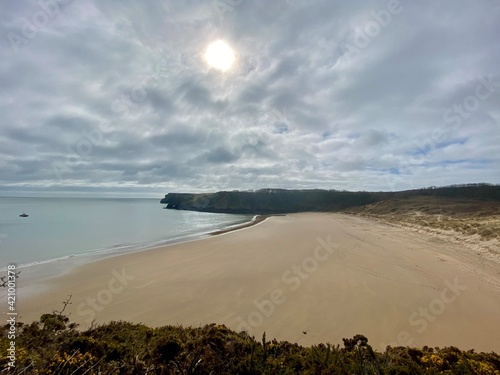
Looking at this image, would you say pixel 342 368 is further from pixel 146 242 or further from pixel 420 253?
pixel 146 242

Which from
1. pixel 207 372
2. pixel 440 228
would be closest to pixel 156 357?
pixel 207 372

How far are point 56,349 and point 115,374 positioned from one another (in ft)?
3.43

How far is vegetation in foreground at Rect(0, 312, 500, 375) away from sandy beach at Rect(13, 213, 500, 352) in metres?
2.58

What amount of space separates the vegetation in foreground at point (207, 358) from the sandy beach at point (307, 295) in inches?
102

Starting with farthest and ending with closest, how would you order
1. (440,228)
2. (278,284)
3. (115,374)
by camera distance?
(440,228), (278,284), (115,374)

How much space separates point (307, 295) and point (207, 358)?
6.07m

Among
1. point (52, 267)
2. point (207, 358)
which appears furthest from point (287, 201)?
point (207, 358)

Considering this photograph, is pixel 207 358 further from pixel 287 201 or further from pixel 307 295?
pixel 287 201

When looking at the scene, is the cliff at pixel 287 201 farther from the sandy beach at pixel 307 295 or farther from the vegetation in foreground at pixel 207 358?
the vegetation in foreground at pixel 207 358

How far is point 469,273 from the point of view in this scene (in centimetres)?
1095

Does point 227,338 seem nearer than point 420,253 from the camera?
Yes

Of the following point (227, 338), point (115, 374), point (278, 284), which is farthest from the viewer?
point (278, 284)

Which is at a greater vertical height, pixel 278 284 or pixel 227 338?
pixel 227 338

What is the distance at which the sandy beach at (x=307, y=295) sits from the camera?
666 centimetres
